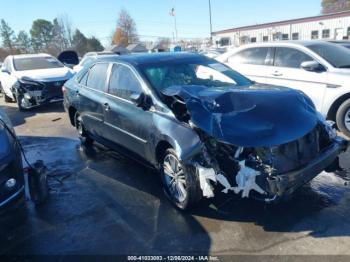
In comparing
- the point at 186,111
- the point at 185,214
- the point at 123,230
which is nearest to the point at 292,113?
the point at 186,111

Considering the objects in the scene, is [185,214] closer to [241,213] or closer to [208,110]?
[241,213]

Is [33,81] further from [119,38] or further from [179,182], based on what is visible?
[119,38]

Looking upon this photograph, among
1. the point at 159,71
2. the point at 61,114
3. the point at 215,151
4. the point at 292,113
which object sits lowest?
the point at 61,114

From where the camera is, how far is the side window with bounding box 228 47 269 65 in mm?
7355

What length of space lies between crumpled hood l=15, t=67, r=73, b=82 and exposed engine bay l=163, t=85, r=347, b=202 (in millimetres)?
7619

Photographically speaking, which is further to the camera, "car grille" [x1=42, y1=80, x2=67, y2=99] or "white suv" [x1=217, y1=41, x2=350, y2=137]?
"car grille" [x1=42, y1=80, x2=67, y2=99]

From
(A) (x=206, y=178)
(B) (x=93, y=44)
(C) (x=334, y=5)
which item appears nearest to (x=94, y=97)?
(A) (x=206, y=178)

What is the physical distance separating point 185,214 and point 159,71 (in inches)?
74.2

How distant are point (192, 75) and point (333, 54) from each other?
11.3 ft

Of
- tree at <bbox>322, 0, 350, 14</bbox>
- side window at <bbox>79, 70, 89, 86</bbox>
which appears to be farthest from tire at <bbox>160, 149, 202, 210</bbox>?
→ tree at <bbox>322, 0, 350, 14</bbox>

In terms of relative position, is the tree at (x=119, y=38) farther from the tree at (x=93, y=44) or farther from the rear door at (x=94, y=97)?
the rear door at (x=94, y=97)

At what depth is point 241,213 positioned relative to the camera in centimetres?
367

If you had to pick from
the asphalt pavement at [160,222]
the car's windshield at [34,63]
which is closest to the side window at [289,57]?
the asphalt pavement at [160,222]

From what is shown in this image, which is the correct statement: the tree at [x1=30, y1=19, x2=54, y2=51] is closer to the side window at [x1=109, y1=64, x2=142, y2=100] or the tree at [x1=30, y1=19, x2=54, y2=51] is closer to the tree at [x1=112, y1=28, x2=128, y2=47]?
the tree at [x1=112, y1=28, x2=128, y2=47]
